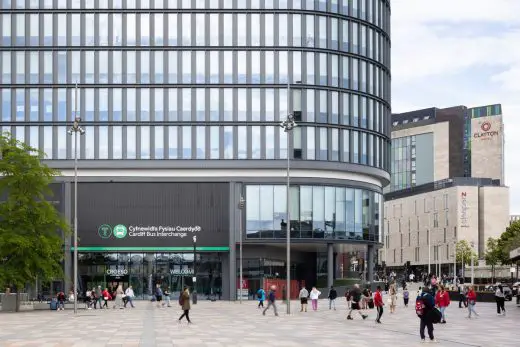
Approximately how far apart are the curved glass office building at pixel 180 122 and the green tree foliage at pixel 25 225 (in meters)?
21.2

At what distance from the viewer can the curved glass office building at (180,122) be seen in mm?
91500

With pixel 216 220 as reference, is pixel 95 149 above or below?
above

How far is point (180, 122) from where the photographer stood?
302ft

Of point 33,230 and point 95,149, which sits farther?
point 95,149

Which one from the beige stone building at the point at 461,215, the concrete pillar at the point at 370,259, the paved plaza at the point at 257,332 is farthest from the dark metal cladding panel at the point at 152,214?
the beige stone building at the point at 461,215

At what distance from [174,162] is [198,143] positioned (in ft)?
9.46

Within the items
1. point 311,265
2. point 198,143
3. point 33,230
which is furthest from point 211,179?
point 33,230

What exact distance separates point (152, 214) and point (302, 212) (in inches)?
547

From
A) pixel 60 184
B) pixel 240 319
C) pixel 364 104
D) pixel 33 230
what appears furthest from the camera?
pixel 364 104

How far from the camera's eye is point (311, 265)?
3932 inches

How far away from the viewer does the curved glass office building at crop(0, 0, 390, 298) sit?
91500 mm

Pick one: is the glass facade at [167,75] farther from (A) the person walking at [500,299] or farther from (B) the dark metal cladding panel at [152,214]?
(A) the person walking at [500,299]

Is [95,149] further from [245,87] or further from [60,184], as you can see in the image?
[245,87]

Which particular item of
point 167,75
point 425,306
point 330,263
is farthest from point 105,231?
point 425,306
